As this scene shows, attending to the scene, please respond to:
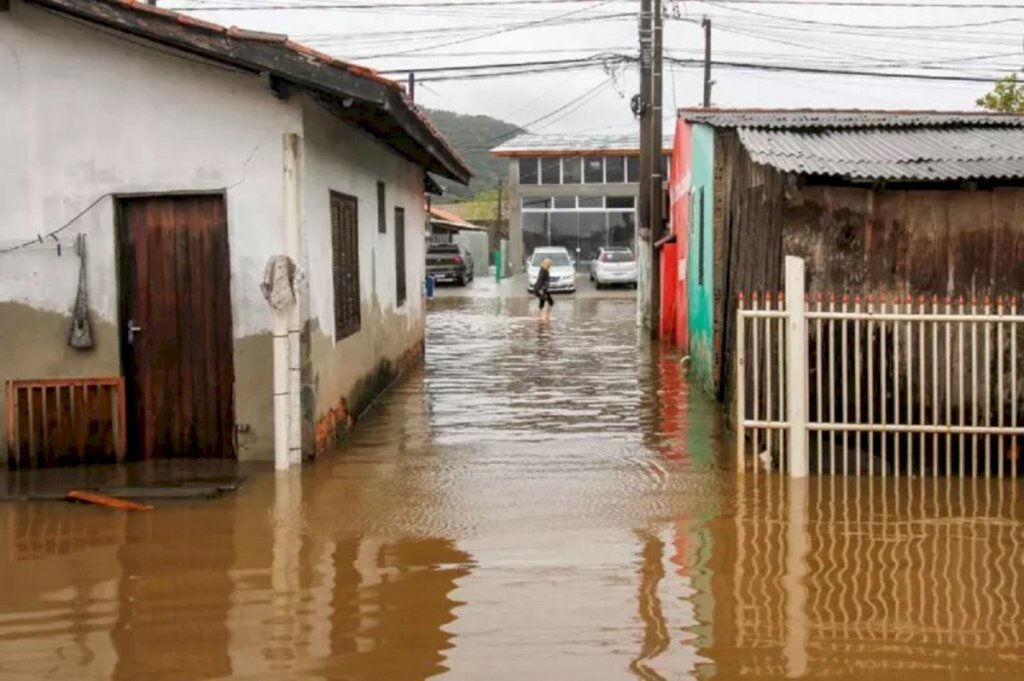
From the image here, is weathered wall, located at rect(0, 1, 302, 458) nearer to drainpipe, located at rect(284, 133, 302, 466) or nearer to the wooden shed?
drainpipe, located at rect(284, 133, 302, 466)

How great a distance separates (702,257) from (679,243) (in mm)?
4666

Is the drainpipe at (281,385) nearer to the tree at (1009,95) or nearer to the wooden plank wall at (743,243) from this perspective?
the wooden plank wall at (743,243)

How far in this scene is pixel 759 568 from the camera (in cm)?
734

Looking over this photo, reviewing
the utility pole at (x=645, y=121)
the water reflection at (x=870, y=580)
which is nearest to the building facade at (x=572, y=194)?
the utility pole at (x=645, y=121)

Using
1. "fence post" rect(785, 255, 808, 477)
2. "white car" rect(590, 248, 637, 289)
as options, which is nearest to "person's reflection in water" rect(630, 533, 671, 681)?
"fence post" rect(785, 255, 808, 477)

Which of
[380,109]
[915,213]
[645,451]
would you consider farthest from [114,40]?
[915,213]

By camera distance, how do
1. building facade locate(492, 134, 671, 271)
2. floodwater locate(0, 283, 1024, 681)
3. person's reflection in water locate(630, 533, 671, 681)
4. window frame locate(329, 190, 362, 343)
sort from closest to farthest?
person's reflection in water locate(630, 533, 671, 681) → floodwater locate(0, 283, 1024, 681) → window frame locate(329, 190, 362, 343) → building facade locate(492, 134, 671, 271)

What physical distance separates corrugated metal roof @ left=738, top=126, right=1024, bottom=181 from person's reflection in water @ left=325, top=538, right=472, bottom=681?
447 cm

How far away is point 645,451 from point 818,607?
498 centimetres

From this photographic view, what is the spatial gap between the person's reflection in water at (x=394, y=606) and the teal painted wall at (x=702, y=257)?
7.49m

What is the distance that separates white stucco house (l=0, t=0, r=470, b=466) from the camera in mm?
10453

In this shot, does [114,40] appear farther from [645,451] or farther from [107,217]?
[645,451]

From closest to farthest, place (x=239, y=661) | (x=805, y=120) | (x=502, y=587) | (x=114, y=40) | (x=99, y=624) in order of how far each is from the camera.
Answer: (x=239, y=661) < (x=99, y=624) < (x=502, y=587) < (x=114, y=40) < (x=805, y=120)

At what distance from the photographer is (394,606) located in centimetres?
662
